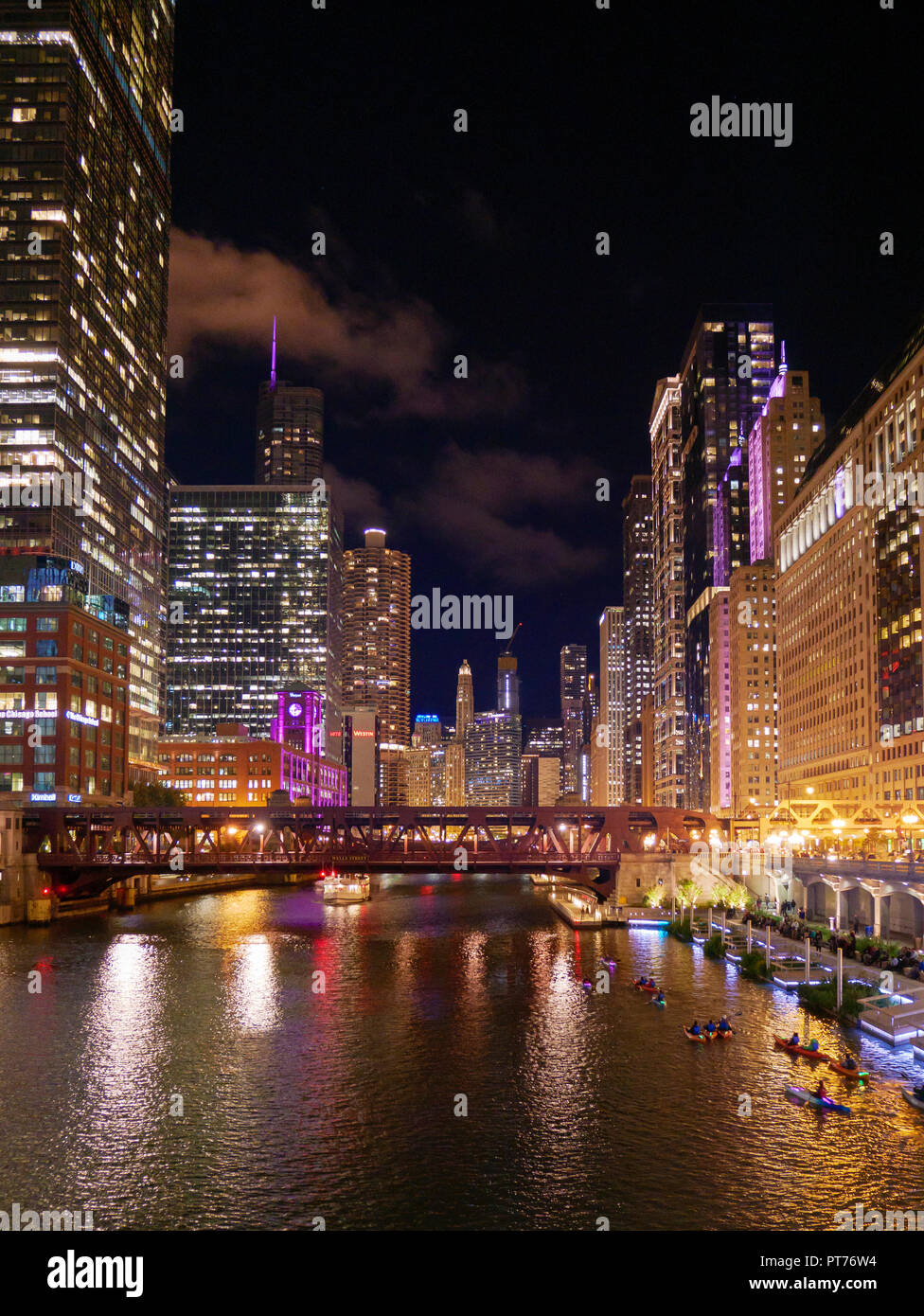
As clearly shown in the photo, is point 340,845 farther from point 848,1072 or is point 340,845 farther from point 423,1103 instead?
point 848,1072

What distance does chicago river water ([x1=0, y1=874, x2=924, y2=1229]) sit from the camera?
31.5 meters

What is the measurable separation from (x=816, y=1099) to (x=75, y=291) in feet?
548

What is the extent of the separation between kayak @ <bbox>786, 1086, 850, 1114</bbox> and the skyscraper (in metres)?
142

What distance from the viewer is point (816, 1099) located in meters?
39.6

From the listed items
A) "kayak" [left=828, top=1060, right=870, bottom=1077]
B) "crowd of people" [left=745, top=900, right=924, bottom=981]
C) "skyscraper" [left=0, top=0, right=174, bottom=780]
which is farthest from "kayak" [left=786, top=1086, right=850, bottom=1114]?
"skyscraper" [left=0, top=0, right=174, bottom=780]

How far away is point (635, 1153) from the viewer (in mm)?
35344

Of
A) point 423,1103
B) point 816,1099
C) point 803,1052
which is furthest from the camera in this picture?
point 803,1052

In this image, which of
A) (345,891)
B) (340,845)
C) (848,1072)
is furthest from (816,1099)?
(345,891)

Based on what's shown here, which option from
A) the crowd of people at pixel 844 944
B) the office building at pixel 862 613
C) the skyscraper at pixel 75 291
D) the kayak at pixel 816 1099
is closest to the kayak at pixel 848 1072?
the kayak at pixel 816 1099

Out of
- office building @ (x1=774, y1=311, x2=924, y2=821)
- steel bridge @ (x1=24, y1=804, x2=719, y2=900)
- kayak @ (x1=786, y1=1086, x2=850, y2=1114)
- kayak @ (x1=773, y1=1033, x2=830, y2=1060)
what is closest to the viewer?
kayak @ (x1=786, y1=1086, x2=850, y2=1114)

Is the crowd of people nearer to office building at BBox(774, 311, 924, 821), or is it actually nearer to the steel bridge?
the steel bridge

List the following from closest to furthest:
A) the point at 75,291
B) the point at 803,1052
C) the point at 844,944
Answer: the point at 803,1052
the point at 844,944
the point at 75,291
